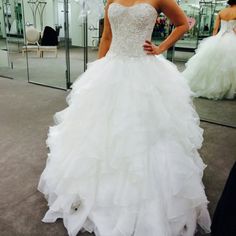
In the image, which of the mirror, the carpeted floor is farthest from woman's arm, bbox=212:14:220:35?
the mirror

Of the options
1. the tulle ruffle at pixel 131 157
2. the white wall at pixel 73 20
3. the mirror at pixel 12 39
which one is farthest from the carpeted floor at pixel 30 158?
the mirror at pixel 12 39

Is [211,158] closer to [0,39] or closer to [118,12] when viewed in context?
[118,12]

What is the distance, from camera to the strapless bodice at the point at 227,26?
11.5 ft

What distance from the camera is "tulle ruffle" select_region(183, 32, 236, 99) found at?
12.6 feet

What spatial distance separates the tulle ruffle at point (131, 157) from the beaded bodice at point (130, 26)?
2.5 inches

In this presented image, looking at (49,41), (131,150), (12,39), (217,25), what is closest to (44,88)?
(49,41)

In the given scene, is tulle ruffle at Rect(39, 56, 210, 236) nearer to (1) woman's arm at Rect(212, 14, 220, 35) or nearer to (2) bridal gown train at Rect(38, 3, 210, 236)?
(2) bridal gown train at Rect(38, 3, 210, 236)

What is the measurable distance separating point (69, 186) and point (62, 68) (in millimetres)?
4853

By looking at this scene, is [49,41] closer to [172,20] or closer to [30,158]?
[30,158]

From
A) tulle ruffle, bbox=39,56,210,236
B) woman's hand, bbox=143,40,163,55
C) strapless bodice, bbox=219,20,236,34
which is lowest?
tulle ruffle, bbox=39,56,210,236

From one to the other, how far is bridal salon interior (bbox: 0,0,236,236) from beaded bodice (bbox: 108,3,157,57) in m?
1.16

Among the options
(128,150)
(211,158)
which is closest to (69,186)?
(128,150)

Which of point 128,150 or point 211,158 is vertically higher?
point 128,150

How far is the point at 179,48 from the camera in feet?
12.5
